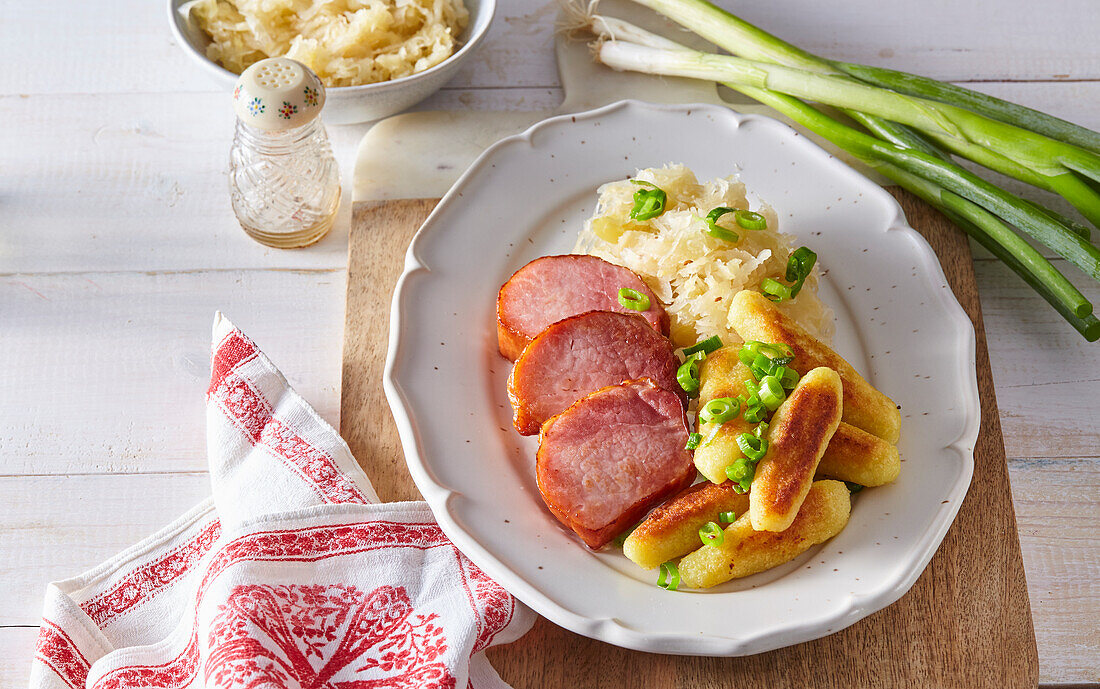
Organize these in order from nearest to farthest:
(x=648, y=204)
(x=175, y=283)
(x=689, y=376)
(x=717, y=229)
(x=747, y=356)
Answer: (x=747, y=356) → (x=689, y=376) → (x=717, y=229) → (x=648, y=204) → (x=175, y=283)

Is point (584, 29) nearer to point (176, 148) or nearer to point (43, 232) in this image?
point (176, 148)

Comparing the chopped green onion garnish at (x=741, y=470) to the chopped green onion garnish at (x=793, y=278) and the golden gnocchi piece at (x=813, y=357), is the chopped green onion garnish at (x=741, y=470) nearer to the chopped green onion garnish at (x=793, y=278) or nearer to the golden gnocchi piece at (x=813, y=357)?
the golden gnocchi piece at (x=813, y=357)

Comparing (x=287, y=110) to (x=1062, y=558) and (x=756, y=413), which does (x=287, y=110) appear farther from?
(x=1062, y=558)

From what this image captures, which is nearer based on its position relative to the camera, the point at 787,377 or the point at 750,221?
the point at 787,377

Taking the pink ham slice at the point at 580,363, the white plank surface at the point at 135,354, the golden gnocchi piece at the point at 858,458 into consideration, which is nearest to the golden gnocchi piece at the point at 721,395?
the pink ham slice at the point at 580,363

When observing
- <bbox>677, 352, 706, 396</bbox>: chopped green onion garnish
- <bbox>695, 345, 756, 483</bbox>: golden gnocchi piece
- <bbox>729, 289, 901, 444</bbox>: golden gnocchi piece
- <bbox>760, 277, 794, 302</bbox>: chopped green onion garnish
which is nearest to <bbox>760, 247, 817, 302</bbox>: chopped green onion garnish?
<bbox>760, 277, 794, 302</bbox>: chopped green onion garnish

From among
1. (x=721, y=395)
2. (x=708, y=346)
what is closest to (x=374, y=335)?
(x=708, y=346)

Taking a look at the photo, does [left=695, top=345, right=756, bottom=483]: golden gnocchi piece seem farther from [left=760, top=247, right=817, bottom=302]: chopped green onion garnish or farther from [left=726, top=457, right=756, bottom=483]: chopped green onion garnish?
[left=760, top=247, right=817, bottom=302]: chopped green onion garnish
